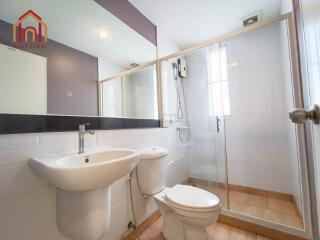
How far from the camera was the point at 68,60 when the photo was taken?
3.64 feet

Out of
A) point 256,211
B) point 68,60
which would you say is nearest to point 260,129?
point 256,211

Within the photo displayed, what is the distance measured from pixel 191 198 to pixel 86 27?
1.57 m

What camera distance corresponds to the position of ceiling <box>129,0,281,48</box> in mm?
1686

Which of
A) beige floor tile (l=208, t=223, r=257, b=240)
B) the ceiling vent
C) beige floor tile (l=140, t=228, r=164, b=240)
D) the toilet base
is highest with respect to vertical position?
the ceiling vent

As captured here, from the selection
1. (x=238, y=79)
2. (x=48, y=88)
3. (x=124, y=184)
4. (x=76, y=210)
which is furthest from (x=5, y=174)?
(x=238, y=79)

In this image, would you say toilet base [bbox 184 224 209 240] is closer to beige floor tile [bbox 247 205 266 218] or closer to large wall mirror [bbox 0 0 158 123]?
beige floor tile [bbox 247 205 266 218]

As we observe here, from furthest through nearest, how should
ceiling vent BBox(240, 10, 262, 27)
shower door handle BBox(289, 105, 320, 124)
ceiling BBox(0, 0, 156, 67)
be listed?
ceiling vent BBox(240, 10, 262, 27), ceiling BBox(0, 0, 156, 67), shower door handle BBox(289, 105, 320, 124)

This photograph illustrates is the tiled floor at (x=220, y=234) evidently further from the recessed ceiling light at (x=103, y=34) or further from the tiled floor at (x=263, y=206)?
the recessed ceiling light at (x=103, y=34)

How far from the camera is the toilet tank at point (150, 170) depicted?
1.34 meters

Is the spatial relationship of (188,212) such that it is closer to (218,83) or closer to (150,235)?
(150,235)

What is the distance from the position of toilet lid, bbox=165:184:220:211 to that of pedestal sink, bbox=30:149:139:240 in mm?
502

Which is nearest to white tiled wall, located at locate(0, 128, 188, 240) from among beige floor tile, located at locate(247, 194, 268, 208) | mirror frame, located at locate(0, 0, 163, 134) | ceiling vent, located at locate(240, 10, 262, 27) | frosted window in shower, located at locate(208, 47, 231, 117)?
mirror frame, located at locate(0, 0, 163, 134)

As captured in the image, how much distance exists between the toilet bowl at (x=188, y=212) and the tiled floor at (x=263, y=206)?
0.66 metres

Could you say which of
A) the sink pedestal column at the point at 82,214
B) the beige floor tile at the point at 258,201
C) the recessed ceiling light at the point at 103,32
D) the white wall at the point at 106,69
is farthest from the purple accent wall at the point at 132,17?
the beige floor tile at the point at 258,201
